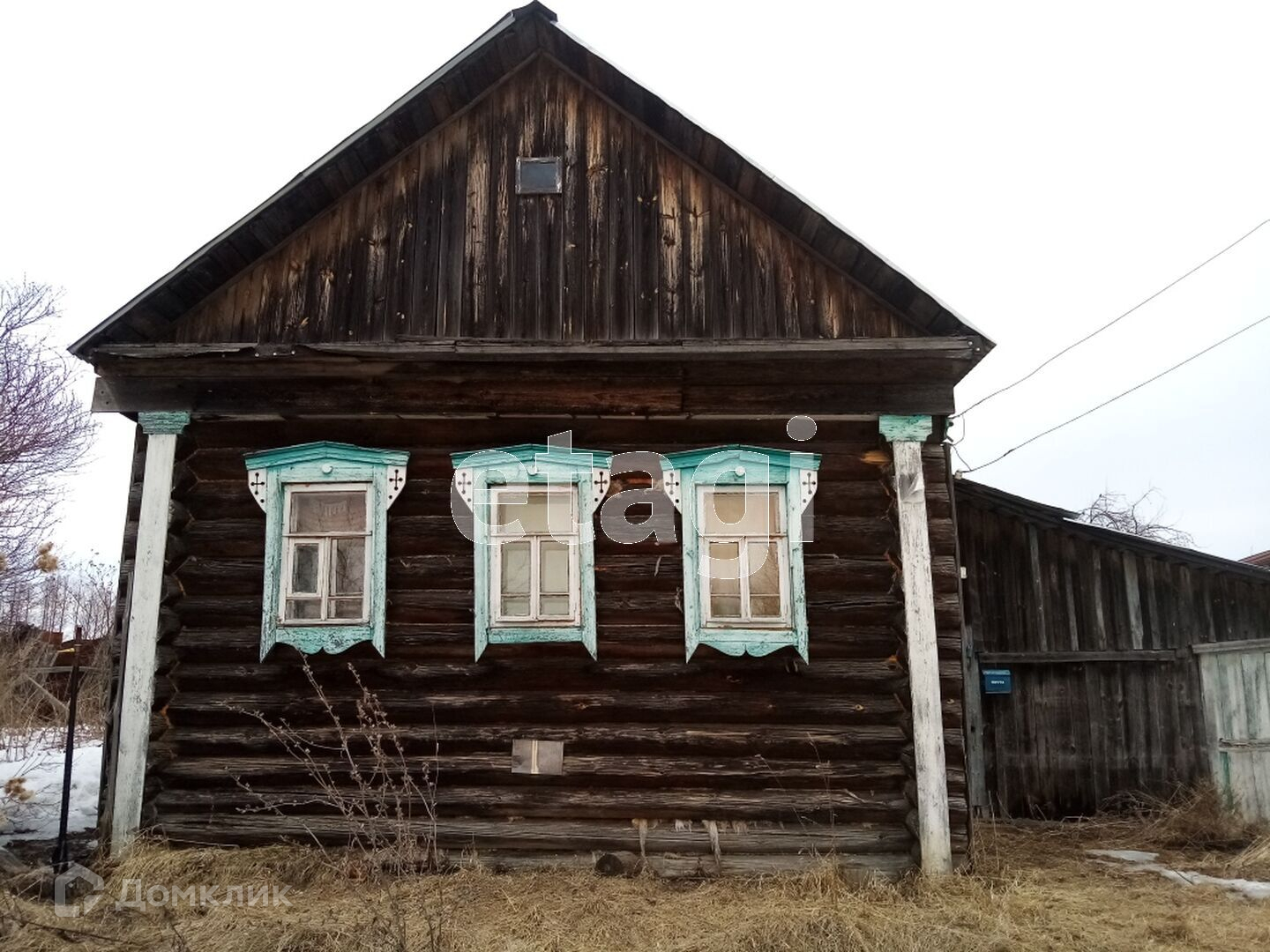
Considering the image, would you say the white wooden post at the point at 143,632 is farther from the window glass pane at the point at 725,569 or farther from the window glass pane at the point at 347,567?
the window glass pane at the point at 725,569

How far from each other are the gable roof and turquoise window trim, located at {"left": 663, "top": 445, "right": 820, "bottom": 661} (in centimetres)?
158

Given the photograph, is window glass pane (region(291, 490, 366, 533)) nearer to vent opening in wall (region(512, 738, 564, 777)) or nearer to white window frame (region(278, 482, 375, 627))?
white window frame (region(278, 482, 375, 627))

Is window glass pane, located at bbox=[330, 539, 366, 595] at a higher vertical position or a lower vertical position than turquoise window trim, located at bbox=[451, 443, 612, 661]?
lower

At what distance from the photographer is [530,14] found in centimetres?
738

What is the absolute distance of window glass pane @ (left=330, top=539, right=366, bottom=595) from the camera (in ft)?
22.9

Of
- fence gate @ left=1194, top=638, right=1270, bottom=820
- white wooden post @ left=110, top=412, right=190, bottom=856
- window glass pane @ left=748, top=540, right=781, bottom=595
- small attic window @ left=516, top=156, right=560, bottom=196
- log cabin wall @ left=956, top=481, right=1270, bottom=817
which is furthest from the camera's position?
log cabin wall @ left=956, top=481, right=1270, bottom=817

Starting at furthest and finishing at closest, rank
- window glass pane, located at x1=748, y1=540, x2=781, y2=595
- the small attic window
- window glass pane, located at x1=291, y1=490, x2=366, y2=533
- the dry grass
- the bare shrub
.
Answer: the bare shrub, the small attic window, window glass pane, located at x1=291, y1=490, x2=366, y2=533, window glass pane, located at x1=748, y1=540, x2=781, y2=595, the dry grass

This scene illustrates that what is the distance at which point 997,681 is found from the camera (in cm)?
980

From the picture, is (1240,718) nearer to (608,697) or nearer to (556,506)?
(608,697)

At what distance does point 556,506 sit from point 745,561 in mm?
1566

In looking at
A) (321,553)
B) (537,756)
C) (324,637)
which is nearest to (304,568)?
(321,553)

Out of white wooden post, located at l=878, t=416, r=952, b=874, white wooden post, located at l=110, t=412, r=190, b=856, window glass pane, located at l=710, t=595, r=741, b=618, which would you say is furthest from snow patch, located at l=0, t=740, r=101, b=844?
white wooden post, located at l=878, t=416, r=952, b=874

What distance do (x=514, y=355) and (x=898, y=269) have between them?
3094 millimetres

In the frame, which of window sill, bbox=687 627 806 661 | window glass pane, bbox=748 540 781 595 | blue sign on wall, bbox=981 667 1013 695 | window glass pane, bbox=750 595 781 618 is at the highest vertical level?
window glass pane, bbox=748 540 781 595
